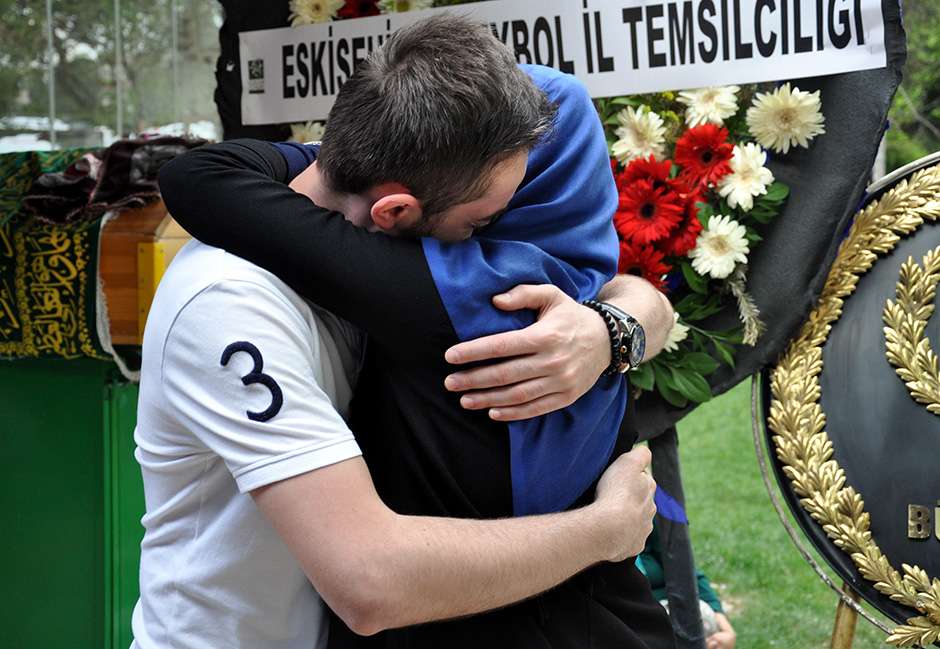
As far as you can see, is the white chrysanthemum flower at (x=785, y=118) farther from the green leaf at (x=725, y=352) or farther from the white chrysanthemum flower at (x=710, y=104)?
the green leaf at (x=725, y=352)

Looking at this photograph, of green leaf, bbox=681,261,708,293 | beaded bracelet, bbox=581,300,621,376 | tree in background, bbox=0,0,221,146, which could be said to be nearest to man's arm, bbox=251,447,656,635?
beaded bracelet, bbox=581,300,621,376

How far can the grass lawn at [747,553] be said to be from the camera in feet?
12.4

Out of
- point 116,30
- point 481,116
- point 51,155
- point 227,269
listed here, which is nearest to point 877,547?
point 481,116

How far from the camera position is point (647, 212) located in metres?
1.99

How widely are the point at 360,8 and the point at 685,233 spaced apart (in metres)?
1.09

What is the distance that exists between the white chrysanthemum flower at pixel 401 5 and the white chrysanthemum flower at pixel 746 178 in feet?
2.95

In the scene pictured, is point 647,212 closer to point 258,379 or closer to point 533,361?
point 533,361

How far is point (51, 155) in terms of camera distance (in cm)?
229

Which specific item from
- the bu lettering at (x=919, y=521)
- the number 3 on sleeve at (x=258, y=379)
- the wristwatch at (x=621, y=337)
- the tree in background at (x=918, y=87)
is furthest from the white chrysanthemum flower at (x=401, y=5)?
the tree in background at (x=918, y=87)

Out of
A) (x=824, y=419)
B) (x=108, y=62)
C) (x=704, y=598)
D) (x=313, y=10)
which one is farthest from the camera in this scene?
(x=108, y=62)

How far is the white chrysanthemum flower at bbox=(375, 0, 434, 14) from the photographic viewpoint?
2225mm

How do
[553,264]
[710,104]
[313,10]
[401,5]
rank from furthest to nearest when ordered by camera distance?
[313,10]
[401,5]
[710,104]
[553,264]

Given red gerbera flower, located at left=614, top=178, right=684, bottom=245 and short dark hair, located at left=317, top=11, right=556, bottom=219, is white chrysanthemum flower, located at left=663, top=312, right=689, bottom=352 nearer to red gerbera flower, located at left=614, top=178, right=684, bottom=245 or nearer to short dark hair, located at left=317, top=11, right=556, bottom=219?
red gerbera flower, located at left=614, top=178, right=684, bottom=245

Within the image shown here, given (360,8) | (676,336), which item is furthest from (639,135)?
(360,8)
